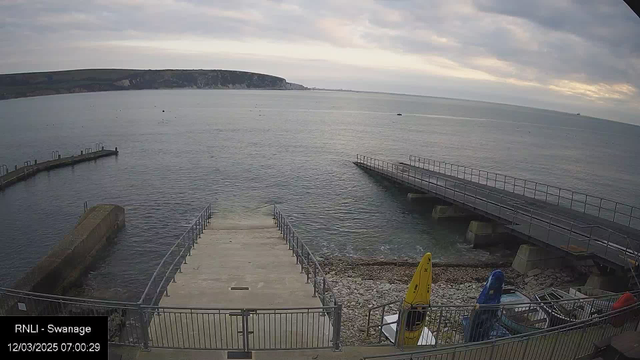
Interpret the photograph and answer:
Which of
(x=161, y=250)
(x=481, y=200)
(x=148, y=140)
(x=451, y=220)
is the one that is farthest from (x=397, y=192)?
(x=148, y=140)

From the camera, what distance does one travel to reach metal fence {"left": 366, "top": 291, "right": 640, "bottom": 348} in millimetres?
9258

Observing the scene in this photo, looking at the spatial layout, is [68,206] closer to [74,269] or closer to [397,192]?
[74,269]

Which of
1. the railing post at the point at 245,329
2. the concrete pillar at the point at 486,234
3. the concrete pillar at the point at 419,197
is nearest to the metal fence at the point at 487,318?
the railing post at the point at 245,329

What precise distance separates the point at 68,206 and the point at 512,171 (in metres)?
56.5

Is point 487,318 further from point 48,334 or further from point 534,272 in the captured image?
point 534,272

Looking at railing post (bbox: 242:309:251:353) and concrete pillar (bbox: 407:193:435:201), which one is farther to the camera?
concrete pillar (bbox: 407:193:435:201)

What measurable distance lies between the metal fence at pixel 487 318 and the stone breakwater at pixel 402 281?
116 centimetres

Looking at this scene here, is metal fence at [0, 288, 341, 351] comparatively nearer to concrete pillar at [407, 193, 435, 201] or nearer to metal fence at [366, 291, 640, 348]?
metal fence at [366, 291, 640, 348]

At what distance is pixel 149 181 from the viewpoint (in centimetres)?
4484

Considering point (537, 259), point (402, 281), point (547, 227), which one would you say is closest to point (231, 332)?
point (402, 281)

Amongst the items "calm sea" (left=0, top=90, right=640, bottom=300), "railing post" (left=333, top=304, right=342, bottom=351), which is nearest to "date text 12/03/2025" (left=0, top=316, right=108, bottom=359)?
"railing post" (left=333, top=304, right=342, bottom=351)

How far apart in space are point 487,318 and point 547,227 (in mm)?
15890

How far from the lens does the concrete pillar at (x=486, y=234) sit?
2666 cm

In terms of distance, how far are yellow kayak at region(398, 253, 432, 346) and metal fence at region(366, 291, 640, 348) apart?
1.4 inches
